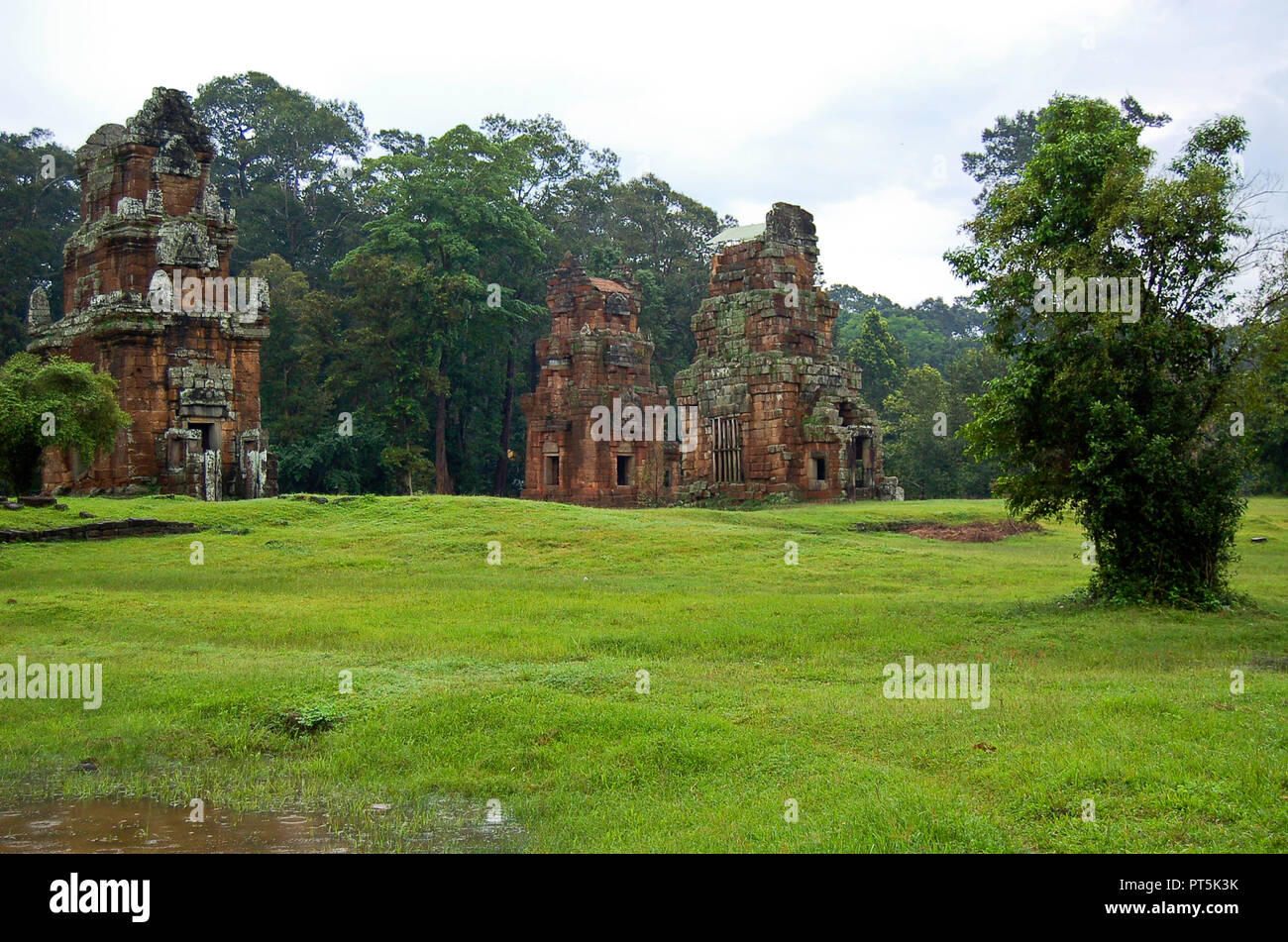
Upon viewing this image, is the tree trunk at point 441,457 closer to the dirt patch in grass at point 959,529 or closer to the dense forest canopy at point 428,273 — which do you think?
the dense forest canopy at point 428,273

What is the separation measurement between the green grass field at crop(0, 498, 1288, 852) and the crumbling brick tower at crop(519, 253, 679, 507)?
23.3 m

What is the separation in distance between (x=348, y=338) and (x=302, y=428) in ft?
13.3

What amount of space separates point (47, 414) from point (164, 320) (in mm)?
10109

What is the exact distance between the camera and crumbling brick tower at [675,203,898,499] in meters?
31.4

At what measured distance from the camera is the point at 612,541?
2069cm

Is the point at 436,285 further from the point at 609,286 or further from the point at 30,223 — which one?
the point at 30,223

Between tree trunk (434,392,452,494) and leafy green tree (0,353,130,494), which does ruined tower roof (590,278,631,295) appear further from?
leafy green tree (0,353,130,494)

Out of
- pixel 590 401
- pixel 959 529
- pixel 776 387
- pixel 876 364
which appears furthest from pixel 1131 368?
pixel 876 364

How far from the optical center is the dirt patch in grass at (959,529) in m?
23.7

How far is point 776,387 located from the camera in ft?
103

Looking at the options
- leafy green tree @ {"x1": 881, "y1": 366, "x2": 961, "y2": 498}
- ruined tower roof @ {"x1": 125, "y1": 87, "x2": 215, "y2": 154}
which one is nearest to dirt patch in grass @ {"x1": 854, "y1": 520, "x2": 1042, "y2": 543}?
leafy green tree @ {"x1": 881, "y1": 366, "x2": 961, "y2": 498}
